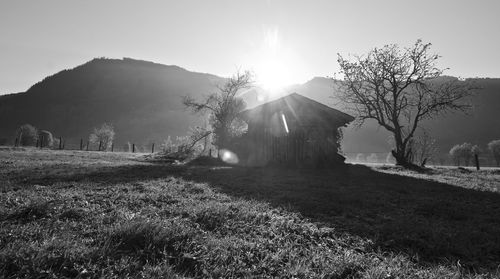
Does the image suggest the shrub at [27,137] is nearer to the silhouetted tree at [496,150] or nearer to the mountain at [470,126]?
the mountain at [470,126]

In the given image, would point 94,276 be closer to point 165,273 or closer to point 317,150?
point 165,273

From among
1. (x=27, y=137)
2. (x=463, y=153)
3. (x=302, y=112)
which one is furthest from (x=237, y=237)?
(x=463, y=153)

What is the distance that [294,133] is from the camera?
73.3 feet

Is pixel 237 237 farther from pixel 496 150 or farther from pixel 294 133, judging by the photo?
pixel 496 150

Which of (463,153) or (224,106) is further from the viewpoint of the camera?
(463,153)

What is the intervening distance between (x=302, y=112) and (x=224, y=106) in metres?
17.7

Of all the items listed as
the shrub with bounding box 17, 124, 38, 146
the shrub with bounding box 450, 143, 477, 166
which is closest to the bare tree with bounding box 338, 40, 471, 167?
the shrub with bounding box 450, 143, 477, 166

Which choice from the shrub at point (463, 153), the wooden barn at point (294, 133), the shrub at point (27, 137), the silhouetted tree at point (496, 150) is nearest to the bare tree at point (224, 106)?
the wooden barn at point (294, 133)

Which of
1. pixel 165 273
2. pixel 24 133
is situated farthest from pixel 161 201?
pixel 24 133

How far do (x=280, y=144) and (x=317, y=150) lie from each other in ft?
9.68

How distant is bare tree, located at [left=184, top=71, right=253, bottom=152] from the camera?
1468 inches

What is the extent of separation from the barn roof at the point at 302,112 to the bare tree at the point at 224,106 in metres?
14.1

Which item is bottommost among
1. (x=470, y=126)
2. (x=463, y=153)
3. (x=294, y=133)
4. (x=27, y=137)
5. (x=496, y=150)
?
(x=27, y=137)

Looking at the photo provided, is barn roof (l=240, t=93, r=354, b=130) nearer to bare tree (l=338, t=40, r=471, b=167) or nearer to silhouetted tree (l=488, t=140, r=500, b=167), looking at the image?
bare tree (l=338, t=40, r=471, b=167)
